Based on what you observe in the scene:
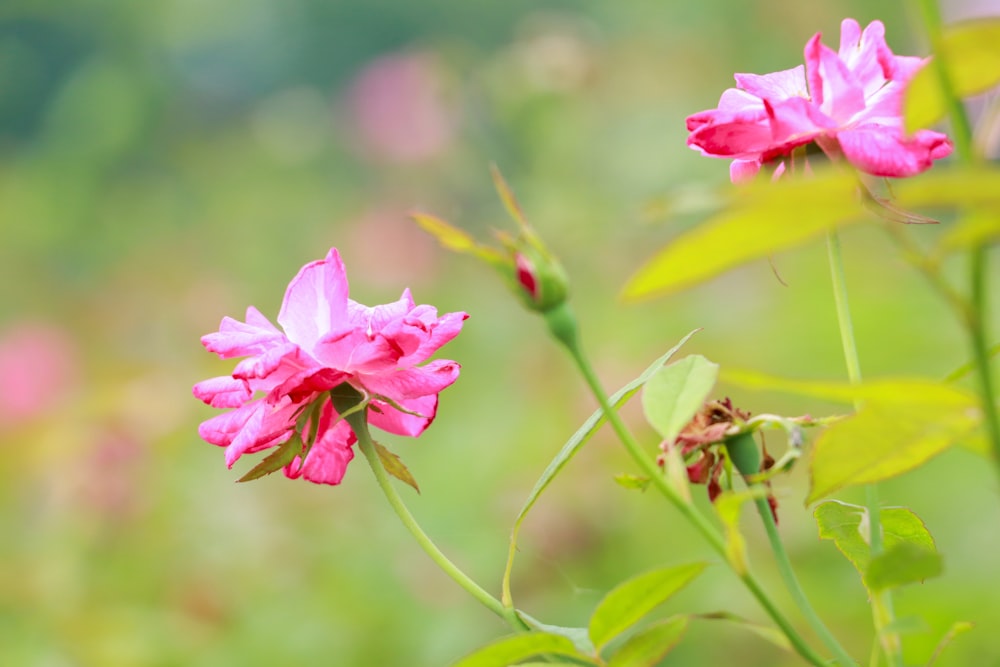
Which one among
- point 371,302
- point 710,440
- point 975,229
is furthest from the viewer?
point 371,302

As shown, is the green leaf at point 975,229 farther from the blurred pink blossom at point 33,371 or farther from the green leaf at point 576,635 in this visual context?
the blurred pink blossom at point 33,371

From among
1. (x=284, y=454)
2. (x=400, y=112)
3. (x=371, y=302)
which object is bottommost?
(x=371, y=302)

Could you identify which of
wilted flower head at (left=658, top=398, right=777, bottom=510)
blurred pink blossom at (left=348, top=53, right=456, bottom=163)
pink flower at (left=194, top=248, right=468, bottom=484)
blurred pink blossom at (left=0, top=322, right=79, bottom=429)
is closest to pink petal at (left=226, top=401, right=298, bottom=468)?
pink flower at (left=194, top=248, right=468, bottom=484)

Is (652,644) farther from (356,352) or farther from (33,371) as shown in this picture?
(33,371)

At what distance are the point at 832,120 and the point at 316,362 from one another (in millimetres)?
143

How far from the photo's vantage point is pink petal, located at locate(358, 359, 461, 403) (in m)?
0.31

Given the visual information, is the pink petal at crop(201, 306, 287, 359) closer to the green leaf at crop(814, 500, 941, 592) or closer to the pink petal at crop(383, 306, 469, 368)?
the pink petal at crop(383, 306, 469, 368)

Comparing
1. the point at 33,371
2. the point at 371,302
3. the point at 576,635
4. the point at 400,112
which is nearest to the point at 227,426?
the point at 576,635

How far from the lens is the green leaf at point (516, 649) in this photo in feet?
0.68

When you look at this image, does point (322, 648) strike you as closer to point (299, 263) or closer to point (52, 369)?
point (52, 369)

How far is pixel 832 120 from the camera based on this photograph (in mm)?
283

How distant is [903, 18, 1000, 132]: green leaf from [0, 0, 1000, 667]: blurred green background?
5cm

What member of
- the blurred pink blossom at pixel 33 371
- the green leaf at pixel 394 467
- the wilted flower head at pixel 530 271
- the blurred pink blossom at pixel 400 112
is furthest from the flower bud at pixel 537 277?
the blurred pink blossom at pixel 400 112

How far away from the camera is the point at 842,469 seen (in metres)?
0.21
